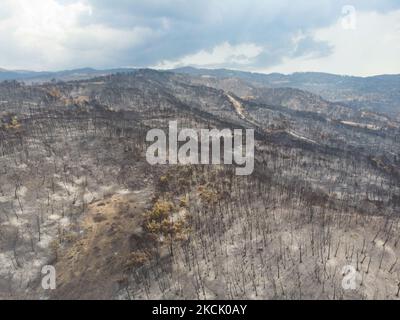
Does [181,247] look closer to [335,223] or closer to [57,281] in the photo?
[57,281]

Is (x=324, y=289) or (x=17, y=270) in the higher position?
(x=324, y=289)

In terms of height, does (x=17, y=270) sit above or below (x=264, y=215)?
below

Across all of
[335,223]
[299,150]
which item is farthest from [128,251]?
[299,150]

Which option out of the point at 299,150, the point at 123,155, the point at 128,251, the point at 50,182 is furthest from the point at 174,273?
the point at 299,150

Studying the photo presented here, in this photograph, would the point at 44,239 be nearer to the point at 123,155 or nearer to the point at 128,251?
the point at 128,251

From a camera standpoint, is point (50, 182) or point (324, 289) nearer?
point (324, 289)

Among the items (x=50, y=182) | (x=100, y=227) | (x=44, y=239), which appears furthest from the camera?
(x=50, y=182)

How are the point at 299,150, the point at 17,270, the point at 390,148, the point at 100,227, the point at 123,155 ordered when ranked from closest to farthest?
the point at 17,270
the point at 100,227
the point at 123,155
the point at 299,150
the point at 390,148

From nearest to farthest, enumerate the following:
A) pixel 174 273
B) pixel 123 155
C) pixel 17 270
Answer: pixel 174 273
pixel 17 270
pixel 123 155
